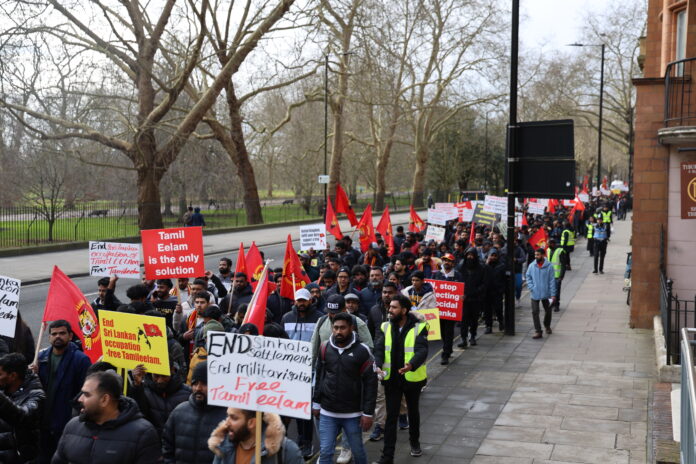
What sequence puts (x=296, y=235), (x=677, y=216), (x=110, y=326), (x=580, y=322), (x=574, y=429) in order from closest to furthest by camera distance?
(x=110, y=326)
(x=574, y=429)
(x=677, y=216)
(x=580, y=322)
(x=296, y=235)

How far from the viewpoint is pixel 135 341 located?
6.39 meters

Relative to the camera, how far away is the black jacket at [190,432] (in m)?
5.11

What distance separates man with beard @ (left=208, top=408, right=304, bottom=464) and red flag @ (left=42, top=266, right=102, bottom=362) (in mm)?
3816

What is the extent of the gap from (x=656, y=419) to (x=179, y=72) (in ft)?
75.5

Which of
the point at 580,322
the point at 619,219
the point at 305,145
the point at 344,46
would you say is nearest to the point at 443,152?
the point at 305,145

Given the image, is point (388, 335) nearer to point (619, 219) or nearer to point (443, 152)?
point (619, 219)

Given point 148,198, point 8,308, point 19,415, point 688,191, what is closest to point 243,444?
point 19,415

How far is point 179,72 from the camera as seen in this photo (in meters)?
28.5

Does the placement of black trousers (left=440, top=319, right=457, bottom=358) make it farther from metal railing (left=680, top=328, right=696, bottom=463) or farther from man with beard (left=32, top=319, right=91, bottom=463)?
man with beard (left=32, top=319, right=91, bottom=463)

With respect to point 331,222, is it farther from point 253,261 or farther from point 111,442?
point 111,442

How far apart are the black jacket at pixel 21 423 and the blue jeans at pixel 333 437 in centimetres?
229

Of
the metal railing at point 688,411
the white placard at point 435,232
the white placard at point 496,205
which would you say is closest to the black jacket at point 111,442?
the metal railing at point 688,411

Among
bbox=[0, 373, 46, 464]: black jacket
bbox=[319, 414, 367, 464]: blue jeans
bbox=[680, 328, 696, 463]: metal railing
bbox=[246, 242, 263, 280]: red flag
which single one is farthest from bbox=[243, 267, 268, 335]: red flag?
bbox=[246, 242, 263, 280]: red flag

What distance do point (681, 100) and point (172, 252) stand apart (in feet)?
28.9
